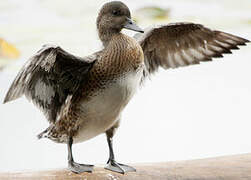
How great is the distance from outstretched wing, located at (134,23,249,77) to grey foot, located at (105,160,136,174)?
1.14 feet

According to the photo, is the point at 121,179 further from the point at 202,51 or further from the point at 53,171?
the point at 202,51

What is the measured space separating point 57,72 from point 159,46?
0.42 meters

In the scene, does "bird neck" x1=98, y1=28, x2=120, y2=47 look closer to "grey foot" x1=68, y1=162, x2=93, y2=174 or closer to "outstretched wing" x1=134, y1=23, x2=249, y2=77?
"outstretched wing" x1=134, y1=23, x2=249, y2=77

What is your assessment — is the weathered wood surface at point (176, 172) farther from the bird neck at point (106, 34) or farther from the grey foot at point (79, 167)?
the bird neck at point (106, 34)

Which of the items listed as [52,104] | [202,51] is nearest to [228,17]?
[202,51]

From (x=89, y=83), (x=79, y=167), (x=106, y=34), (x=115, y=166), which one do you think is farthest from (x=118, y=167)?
(x=106, y=34)

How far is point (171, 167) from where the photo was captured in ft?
4.92

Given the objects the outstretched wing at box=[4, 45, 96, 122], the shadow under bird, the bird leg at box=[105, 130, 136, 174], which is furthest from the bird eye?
the bird leg at box=[105, 130, 136, 174]

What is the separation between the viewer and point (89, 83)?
1373 millimetres

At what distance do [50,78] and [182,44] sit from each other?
0.51 m

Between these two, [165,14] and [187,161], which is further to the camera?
[165,14]

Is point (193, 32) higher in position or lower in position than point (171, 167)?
higher

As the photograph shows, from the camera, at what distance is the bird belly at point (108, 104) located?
1348 mm

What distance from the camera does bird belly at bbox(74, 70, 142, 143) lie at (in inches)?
53.1
